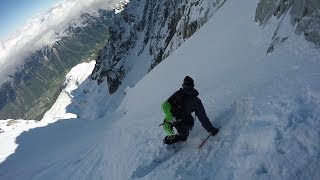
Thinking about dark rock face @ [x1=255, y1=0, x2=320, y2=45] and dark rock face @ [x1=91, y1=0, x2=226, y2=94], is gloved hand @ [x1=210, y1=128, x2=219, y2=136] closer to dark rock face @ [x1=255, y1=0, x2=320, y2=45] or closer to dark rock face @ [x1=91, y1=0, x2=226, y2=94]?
dark rock face @ [x1=255, y1=0, x2=320, y2=45]

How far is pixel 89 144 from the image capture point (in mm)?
28875

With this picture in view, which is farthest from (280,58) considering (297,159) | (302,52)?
(297,159)

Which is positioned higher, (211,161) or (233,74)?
(211,161)

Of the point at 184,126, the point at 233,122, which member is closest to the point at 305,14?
the point at 233,122

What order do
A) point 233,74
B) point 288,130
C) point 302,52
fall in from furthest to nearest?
point 233,74 → point 302,52 → point 288,130

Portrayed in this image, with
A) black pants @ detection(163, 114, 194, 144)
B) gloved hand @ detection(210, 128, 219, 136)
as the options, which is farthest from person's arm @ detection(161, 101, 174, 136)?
gloved hand @ detection(210, 128, 219, 136)

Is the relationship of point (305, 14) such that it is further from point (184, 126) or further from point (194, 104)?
point (184, 126)

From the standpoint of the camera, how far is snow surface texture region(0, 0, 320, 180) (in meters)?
8.71

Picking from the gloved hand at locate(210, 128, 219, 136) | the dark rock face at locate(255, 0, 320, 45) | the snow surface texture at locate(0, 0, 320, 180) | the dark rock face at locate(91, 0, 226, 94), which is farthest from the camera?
the dark rock face at locate(91, 0, 226, 94)

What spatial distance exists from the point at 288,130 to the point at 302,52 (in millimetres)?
5244

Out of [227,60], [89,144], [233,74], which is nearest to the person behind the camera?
[233,74]

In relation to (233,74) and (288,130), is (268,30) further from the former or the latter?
(288,130)

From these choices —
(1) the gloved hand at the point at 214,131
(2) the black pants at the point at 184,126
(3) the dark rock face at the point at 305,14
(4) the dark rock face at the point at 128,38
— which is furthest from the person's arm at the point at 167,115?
(4) the dark rock face at the point at 128,38

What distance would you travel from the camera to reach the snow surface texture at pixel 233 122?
8.71 meters
